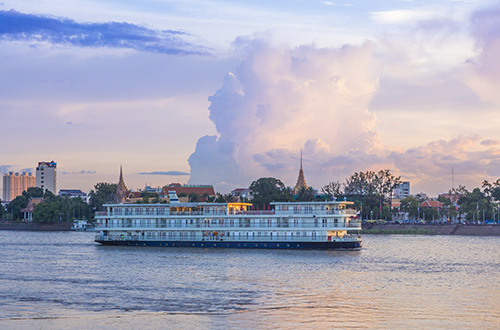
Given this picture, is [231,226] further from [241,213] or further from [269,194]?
[269,194]

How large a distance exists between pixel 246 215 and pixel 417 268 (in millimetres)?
29479

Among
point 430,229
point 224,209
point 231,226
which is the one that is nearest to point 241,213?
point 231,226

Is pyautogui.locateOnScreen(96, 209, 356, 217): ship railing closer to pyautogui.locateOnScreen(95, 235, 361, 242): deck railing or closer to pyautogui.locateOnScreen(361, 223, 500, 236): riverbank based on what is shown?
pyautogui.locateOnScreen(95, 235, 361, 242): deck railing

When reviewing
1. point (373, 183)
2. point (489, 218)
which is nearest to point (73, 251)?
point (373, 183)

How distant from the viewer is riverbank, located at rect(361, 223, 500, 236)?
15575 cm

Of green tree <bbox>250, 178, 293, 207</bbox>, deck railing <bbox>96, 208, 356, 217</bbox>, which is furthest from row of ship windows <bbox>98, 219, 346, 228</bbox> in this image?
green tree <bbox>250, 178, 293, 207</bbox>

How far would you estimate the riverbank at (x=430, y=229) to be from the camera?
155750mm

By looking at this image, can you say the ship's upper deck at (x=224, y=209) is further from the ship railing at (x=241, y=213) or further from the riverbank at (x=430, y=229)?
the riverbank at (x=430, y=229)

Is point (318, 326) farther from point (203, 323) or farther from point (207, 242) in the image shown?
point (207, 242)

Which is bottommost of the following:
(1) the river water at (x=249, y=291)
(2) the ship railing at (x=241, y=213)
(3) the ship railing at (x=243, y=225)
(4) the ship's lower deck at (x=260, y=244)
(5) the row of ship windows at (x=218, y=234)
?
(1) the river water at (x=249, y=291)

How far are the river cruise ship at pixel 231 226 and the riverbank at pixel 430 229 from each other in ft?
236

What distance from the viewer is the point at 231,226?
9400 cm

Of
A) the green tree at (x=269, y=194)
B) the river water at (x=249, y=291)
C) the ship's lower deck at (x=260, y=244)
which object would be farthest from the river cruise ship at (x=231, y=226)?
the green tree at (x=269, y=194)

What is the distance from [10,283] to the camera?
56.2m
